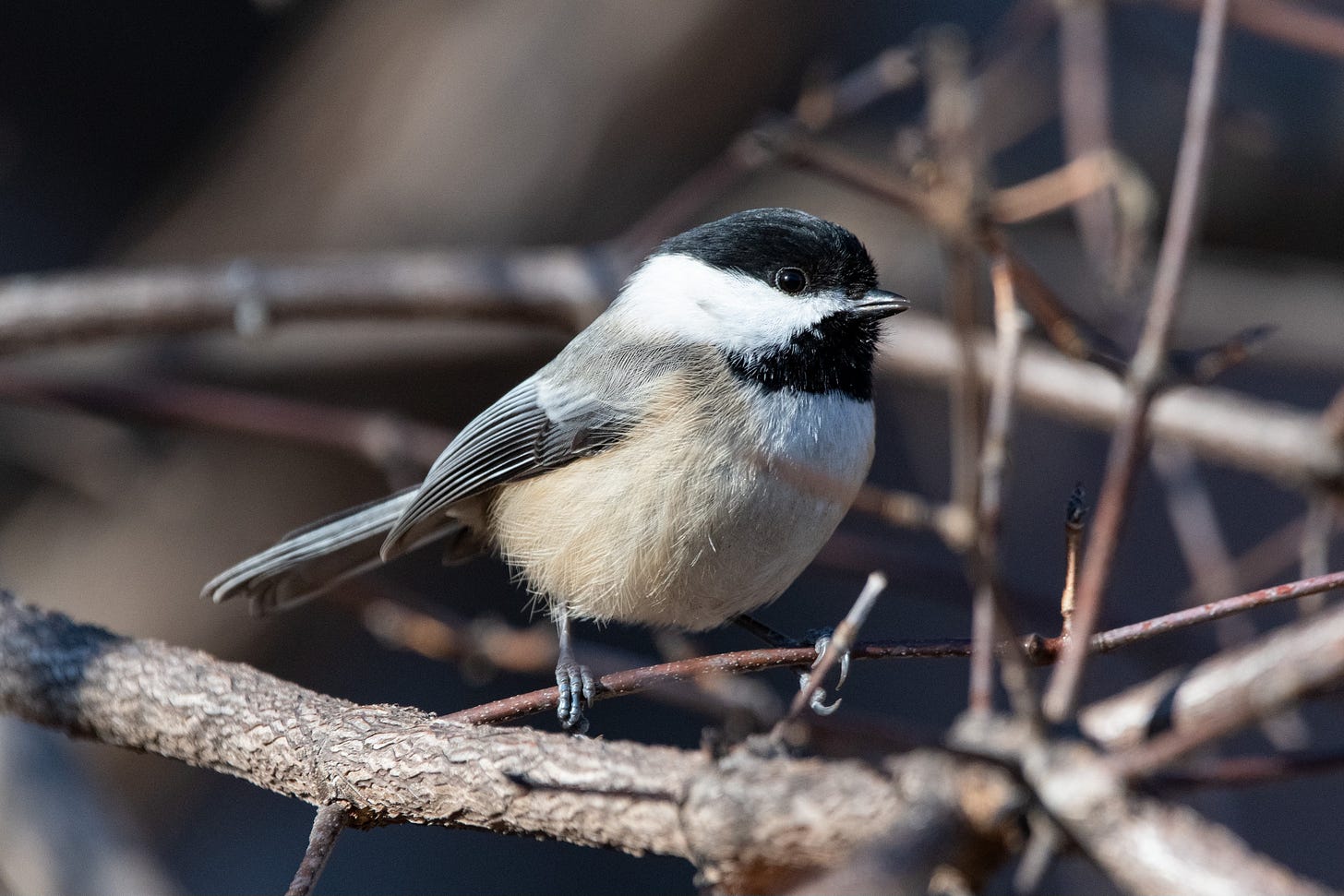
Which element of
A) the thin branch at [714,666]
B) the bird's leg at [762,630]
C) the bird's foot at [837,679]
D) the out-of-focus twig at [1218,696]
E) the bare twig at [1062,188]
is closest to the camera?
the out-of-focus twig at [1218,696]

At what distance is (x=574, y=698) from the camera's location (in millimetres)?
1906

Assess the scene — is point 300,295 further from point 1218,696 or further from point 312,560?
point 1218,696

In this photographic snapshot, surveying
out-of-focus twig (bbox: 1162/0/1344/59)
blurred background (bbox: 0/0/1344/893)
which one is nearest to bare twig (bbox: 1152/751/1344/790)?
out-of-focus twig (bbox: 1162/0/1344/59)

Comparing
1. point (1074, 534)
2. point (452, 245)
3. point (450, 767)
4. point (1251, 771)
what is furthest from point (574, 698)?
point (452, 245)

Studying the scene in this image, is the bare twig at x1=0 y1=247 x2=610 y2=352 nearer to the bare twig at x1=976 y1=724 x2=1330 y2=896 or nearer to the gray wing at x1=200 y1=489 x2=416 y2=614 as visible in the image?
the gray wing at x1=200 y1=489 x2=416 y2=614

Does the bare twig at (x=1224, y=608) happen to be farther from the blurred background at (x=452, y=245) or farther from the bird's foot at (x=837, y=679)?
the blurred background at (x=452, y=245)

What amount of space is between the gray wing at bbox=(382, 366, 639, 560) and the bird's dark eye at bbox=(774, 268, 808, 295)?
322mm

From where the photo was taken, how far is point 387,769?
4.37 feet

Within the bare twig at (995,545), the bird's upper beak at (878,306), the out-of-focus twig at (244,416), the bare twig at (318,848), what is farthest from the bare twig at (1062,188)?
the bare twig at (318,848)

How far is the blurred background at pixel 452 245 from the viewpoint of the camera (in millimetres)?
3746

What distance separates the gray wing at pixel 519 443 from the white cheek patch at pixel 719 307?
0.59 feet

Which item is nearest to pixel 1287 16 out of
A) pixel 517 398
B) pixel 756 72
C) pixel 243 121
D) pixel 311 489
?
pixel 517 398

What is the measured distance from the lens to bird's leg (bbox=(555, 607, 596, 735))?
1.89 meters

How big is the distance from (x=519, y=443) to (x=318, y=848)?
961mm
